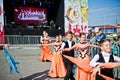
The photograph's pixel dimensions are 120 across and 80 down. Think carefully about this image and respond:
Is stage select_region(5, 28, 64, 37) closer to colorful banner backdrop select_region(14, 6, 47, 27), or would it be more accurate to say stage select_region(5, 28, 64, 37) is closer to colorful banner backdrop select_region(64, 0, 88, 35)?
colorful banner backdrop select_region(64, 0, 88, 35)

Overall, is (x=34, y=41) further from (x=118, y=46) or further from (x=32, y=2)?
(x=118, y=46)

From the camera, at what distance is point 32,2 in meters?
29.5

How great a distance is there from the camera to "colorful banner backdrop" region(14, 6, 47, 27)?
2911cm

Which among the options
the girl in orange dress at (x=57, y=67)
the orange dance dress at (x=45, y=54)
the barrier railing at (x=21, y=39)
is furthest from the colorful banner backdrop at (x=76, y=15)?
the girl in orange dress at (x=57, y=67)

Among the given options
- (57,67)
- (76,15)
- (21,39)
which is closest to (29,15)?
(76,15)

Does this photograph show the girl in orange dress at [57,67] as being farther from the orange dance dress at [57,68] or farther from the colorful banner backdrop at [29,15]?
the colorful banner backdrop at [29,15]

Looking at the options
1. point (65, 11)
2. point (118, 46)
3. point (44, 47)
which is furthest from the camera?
point (65, 11)

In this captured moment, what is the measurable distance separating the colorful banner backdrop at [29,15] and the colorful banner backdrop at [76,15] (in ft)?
9.96

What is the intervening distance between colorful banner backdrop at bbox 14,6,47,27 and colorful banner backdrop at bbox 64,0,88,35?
304 centimetres

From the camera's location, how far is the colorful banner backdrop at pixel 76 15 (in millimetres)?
28406

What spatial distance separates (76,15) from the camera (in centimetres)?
2911

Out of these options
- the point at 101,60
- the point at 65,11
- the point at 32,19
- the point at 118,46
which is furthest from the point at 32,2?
the point at 101,60

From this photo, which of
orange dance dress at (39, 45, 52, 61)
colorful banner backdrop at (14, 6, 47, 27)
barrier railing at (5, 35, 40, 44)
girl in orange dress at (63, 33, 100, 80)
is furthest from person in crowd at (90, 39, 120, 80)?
colorful banner backdrop at (14, 6, 47, 27)

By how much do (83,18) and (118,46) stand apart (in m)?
19.6
